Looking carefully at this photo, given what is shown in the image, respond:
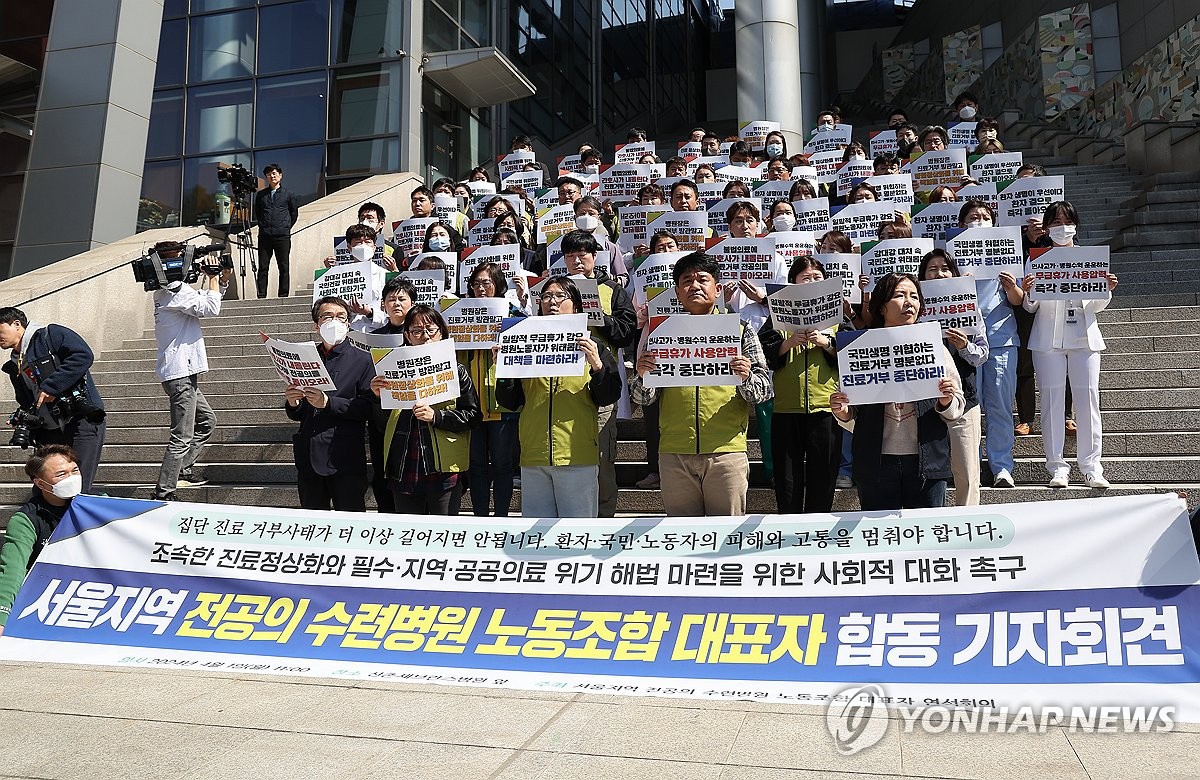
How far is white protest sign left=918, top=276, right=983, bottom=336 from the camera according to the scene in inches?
228

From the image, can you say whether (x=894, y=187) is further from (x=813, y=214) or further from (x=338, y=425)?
(x=338, y=425)

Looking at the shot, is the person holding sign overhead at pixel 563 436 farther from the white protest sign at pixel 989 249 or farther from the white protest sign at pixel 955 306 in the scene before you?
the white protest sign at pixel 989 249

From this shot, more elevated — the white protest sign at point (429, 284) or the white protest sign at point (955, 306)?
the white protest sign at point (429, 284)

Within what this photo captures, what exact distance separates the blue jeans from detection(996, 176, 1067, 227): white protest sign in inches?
128

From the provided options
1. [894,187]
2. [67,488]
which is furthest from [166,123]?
[67,488]

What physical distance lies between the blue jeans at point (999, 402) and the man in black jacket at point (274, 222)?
9.65 m

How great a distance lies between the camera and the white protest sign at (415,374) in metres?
5.53

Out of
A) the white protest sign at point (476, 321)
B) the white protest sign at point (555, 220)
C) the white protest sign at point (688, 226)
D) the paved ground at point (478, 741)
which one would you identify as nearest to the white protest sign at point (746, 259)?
the white protest sign at point (688, 226)

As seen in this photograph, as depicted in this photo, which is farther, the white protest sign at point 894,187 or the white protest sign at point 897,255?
the white protest sign at point 894,187

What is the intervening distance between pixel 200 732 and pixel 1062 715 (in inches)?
132

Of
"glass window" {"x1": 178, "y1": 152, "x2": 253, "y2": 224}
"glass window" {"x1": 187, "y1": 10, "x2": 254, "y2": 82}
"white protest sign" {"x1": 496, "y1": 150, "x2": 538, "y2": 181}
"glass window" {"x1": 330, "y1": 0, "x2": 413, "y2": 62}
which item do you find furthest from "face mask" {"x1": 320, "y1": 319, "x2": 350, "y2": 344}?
"glass window" {"x1": 187, "y1": 10, "x2": 254, "y2": 82}

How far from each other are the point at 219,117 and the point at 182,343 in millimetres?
15218

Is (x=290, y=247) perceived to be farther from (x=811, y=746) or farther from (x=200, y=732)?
(x=811, y=746)

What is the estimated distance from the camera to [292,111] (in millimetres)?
20906
